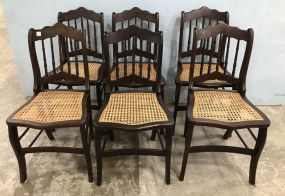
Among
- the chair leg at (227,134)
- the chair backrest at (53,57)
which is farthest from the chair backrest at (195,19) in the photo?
the chair backrest at (53,57)

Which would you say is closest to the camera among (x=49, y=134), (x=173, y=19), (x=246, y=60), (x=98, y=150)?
(x=98, y=150)

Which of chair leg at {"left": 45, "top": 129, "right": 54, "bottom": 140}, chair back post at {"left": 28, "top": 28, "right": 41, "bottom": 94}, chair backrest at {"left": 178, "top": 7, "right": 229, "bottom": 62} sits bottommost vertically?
chair leg at {"left": 45, "top": 129, "right": 54, "bottom": 140}

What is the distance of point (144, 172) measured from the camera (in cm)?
197

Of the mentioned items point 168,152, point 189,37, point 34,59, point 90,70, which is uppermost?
point 189,37

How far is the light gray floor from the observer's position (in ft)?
6.00

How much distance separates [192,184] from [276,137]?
0.98m

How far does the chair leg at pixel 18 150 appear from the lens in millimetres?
1709

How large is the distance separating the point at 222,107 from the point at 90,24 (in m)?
1.38

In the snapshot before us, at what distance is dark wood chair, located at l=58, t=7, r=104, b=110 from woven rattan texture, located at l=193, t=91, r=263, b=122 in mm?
788

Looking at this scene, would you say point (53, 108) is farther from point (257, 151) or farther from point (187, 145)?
point (257, 151)

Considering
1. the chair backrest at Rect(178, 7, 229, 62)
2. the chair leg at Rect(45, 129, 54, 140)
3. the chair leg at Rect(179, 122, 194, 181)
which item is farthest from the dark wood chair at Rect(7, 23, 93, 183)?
the chair backrest at Rect(178, 7, 229, 62)

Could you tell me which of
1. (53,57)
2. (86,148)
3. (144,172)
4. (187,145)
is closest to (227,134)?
(187,145)

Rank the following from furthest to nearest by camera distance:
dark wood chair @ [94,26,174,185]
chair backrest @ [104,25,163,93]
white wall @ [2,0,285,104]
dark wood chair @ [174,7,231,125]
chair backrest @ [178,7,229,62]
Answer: white wall @ [2,0,285,104]
chair backrest @ [178,7,229,62]
dark wood chair @ [174,7,231,125]
chair backrest @ [104,25,163,93]
dark wood chair @ [94,26,174,185]

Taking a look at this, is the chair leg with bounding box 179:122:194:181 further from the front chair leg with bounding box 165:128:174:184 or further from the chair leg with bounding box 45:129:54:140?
the chair leg with bounding box 45:129:54:140
